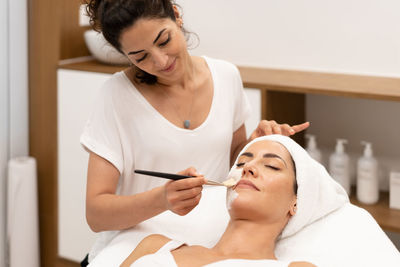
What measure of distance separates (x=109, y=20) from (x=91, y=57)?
149 cm

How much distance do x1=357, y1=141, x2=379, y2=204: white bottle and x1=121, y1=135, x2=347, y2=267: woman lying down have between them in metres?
0.83

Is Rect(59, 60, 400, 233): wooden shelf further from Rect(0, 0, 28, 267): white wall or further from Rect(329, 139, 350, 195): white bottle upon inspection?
Rect(0, 0, 28, 267): white wall

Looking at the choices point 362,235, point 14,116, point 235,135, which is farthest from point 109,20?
point 14,116

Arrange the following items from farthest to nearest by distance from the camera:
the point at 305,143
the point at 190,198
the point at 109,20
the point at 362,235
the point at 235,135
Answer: the point at 305,143, the point at 235,135, the point at 362,235, the point at 109,20, the point at 190,198

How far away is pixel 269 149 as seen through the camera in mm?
1565

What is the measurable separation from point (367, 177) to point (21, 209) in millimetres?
1533

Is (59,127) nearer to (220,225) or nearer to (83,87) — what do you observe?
(83,87)

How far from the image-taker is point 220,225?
1.65m

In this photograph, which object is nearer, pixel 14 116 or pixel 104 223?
pixel 104 223

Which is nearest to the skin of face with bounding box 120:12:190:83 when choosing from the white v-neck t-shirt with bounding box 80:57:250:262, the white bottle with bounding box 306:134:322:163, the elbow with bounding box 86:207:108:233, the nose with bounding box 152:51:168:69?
the nose with bounding box 152:51:168:69

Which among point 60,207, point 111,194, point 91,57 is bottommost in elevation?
point 60,207

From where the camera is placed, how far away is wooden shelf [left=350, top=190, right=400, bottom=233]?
7.17 ft

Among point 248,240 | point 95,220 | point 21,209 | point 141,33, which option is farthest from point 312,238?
point 21,209

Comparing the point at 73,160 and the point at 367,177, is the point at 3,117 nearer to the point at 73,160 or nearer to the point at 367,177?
the point at 73,160
